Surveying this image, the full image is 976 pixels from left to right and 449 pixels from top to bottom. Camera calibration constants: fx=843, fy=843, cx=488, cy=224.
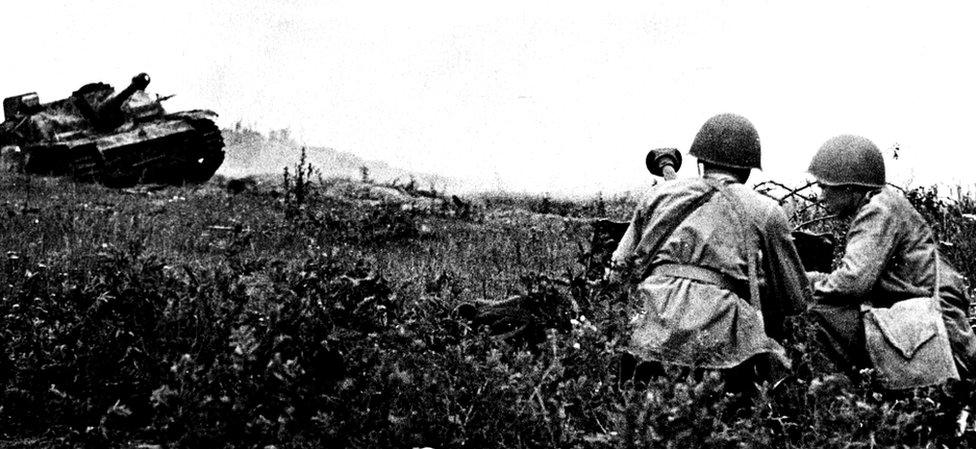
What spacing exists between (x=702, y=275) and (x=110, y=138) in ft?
53.0

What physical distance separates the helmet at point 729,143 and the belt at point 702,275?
1.93ft

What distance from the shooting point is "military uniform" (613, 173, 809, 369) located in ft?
11.6

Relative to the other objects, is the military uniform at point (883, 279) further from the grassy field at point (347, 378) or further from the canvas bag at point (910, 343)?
the grassy field at point (347, 378)

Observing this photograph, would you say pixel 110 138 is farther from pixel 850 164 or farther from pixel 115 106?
pixel 850 164

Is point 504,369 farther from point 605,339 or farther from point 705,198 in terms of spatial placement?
point 705,198

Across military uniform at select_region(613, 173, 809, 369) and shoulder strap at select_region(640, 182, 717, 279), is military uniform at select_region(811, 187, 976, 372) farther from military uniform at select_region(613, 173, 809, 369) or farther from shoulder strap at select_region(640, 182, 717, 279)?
shoulder strap at select_region(640, 182, 717, 279)

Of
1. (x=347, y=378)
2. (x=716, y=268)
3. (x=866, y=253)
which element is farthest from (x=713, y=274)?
(x=347, y=378)

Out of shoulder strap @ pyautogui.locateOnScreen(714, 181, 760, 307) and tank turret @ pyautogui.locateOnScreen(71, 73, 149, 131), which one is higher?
tank turret @ pyautogui.locateOnScreen(71, 73, 149, 131)

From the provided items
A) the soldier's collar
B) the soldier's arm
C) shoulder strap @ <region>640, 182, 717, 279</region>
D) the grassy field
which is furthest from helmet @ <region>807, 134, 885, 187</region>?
shoulder strap @ <region>640, 182, 717, 279</region>

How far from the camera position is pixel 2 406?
3.60 m

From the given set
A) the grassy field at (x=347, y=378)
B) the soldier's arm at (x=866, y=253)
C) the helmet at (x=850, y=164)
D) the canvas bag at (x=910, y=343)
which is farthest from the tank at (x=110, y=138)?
the canvas bag at (x=910, y=343)

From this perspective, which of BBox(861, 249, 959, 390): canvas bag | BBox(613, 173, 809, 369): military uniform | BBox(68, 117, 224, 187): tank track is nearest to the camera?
BBox(613, 173, 809, 369): military uniform

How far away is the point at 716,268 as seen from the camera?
360 cm

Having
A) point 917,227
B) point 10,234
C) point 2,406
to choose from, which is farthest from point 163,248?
point 917,227
